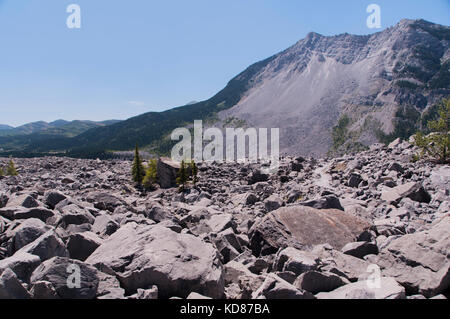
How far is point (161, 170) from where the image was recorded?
47.0 metres

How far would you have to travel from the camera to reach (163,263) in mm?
6578

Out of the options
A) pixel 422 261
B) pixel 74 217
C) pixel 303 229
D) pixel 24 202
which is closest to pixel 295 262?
pixel 422 261

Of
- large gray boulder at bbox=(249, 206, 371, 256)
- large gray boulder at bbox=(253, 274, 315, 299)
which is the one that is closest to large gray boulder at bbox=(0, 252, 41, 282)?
large gray boulder at bbox=(253, 274, 315, 299)

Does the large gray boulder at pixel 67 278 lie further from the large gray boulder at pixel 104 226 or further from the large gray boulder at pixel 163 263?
the large gray boulder at pixel 104 226

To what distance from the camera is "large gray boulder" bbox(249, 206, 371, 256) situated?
32.4 feet

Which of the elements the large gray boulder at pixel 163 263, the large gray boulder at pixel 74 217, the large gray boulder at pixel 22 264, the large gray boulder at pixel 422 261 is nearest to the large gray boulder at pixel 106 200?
the large gray boulder at pixel 74 217

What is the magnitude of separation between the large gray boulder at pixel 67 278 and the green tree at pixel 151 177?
39.7 m

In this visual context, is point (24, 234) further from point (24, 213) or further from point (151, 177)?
point (151, 177)

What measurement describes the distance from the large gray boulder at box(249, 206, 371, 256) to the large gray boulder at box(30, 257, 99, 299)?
605cm

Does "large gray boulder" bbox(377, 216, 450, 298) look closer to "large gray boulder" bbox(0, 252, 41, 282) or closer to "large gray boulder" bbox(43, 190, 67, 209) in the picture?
"large gray boulder" bbox(0, 252, 41, 282)

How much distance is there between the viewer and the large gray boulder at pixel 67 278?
5512mm

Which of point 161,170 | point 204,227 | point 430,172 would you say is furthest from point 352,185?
point 161,170
